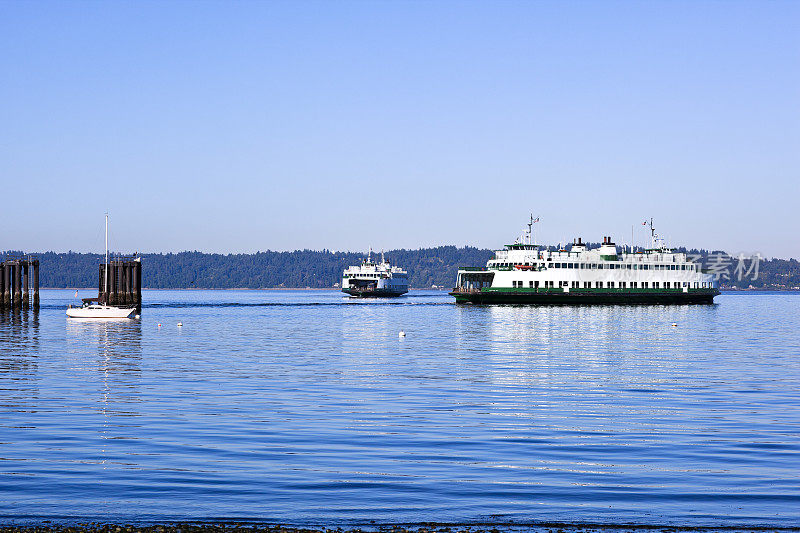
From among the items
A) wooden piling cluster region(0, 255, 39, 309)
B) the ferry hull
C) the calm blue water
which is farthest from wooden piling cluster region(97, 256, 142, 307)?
the calm blue water

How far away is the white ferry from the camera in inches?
5866

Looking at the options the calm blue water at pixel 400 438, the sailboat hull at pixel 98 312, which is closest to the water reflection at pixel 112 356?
the calm blue water at pixel 400 438

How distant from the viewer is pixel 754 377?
44.2 m

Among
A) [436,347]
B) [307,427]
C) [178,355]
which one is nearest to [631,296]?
[436,347]

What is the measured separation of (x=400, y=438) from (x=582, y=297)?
130 metres

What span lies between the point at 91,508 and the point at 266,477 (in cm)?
417

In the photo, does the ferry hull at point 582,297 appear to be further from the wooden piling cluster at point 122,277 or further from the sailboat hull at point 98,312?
the sailboat hull at point 98,312

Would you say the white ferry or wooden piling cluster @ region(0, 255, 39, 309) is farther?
the white ferry

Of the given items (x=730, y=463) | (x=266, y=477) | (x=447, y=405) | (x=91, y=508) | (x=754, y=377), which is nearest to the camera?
(x=91, y=508)

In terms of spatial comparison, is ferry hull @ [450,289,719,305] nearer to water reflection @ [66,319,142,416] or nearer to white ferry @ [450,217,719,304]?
white ferry @ [450,217,719,304]

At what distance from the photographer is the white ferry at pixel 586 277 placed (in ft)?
489

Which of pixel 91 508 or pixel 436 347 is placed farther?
pixel 436 347

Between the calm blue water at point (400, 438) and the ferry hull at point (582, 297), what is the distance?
89149 millimetres

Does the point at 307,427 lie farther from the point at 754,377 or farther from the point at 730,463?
the point at 754,377
